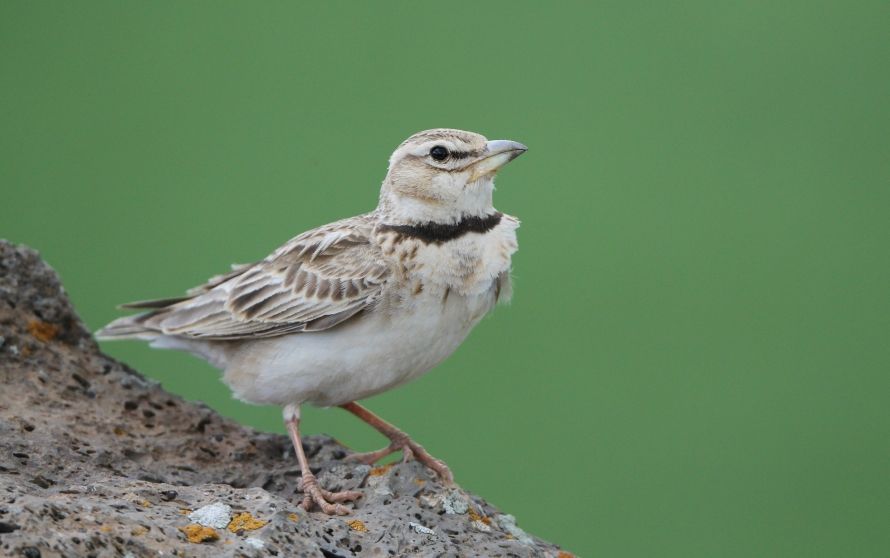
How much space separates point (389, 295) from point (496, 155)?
35.7 inches

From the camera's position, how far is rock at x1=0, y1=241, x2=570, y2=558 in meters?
4.00

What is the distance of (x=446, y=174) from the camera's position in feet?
18.8

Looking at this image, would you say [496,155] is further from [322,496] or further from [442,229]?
[322,496]

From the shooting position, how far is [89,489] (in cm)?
443

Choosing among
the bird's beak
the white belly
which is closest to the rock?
the white belly

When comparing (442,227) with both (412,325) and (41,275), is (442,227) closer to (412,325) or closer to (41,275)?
(412,325)

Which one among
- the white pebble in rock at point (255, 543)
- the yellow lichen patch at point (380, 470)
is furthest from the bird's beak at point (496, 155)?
the white pebble in rock at point (255, 543)

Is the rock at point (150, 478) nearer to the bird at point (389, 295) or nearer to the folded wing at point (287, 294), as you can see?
the bird at point (389, 295)

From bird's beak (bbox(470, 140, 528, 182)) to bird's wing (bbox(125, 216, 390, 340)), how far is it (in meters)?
0.70

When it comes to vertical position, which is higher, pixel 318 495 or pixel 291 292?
pixel 291 292

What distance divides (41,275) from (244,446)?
5.14 feet

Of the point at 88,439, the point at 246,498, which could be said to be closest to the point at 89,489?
the point at 246,498

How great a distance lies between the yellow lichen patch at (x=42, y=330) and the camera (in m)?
6.10

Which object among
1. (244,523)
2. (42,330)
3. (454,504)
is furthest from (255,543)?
(42,330)
